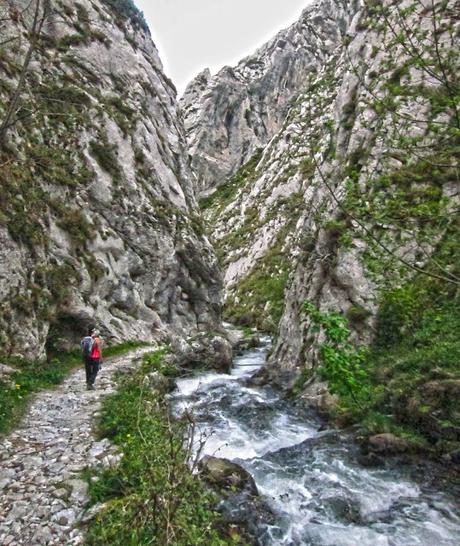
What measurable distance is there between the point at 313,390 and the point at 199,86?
4513 inches

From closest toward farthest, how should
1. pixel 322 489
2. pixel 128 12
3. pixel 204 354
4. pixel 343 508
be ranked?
pixel 343 508 < pixel 322 489 < pixel 204 354 < pixel 128 12

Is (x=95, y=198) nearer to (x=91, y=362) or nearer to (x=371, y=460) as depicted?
(x=91, y=362)

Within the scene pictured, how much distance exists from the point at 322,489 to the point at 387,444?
2799 millimetres

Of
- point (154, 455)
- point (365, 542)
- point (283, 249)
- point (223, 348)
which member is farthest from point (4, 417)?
point (283, 249)

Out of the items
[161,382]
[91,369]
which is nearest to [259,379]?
[161,382]

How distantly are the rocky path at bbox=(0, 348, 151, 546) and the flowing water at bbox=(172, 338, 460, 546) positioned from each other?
268 cm

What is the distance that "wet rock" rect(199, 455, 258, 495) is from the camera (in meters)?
10.1

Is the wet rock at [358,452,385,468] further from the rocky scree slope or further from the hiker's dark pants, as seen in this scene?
the hiker's dark pants

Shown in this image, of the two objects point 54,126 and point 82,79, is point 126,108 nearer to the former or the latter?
point 82,79

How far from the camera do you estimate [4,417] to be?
11.1m

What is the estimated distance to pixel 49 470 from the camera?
8852 mm

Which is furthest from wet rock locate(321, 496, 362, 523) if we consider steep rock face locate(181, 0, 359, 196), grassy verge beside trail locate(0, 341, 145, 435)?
steep rock face locate(181, 0, 359, 196)

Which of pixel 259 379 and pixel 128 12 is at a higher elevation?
pixel 128 12

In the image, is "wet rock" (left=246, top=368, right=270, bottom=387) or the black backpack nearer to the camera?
the black backpack
